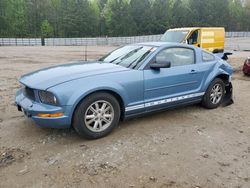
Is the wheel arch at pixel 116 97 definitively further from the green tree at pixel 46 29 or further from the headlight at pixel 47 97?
the green tree at pixel 46 29

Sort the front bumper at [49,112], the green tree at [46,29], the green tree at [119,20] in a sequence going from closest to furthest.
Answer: the front bumper at [49,112], the green tree at [46,29], the green tree at [119,20]

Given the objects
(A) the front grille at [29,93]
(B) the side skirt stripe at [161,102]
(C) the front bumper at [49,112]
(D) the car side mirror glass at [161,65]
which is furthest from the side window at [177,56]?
(A) the front grille at [29,93]

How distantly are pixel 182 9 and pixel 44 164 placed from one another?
220 feet

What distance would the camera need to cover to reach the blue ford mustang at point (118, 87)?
3.57m

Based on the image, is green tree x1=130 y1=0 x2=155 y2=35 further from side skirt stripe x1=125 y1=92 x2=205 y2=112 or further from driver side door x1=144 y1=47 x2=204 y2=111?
side skirt stripe x1=125 y1=92 x2=205 y2=112

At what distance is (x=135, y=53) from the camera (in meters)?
4.63

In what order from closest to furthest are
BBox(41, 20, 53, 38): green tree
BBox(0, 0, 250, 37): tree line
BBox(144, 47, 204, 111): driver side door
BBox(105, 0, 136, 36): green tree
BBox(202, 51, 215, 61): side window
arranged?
1. BBox(144, 47, 204, 111): driver side door
2. BBox(202, 51, 215, 61): side window
3. BBox(0, 0, 250, 37): tree line
4. BBox(41, 20, 53, 38): green tree
5. BBox(105, 0, 136, 36): green tree

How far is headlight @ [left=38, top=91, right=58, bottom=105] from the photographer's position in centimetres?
353

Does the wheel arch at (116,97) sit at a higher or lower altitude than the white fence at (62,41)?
lower

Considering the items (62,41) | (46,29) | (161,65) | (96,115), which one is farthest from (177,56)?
(46,29)

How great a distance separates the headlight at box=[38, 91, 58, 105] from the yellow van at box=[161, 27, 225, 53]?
9820 mm

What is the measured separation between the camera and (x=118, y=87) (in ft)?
12.8

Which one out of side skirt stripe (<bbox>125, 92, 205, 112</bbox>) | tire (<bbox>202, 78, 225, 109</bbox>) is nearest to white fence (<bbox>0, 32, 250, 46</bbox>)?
tire (<bbox>202, 78, 225, 109</bbox>)

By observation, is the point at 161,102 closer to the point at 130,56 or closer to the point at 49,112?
the point at 130,56
